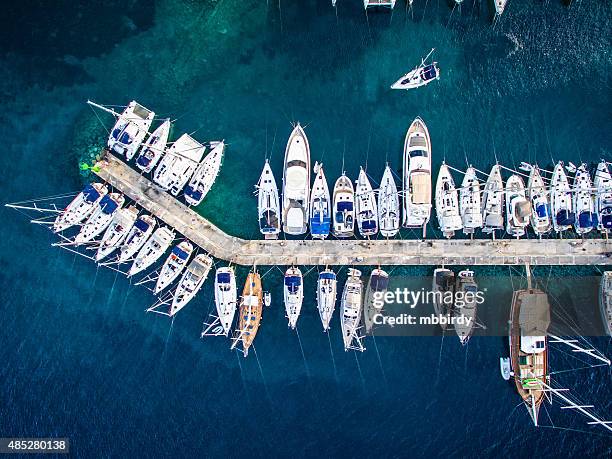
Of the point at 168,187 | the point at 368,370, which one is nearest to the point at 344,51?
the point at 168,187

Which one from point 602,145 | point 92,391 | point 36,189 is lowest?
point 92,391

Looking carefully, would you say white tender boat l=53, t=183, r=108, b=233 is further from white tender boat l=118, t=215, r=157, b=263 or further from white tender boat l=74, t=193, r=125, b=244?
white tender boat l=118, t=215, r=157, b=263

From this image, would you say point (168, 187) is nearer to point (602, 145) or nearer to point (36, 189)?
point (36, 189)

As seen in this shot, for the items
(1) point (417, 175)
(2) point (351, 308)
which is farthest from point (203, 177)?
(1) point (417, 175)

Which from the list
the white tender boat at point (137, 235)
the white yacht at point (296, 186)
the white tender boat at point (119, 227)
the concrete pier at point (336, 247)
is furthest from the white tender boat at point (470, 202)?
the white tender boat at point (119, 227)

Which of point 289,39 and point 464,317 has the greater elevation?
point 289,39

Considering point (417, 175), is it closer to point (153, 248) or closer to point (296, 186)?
point (296, 186)
